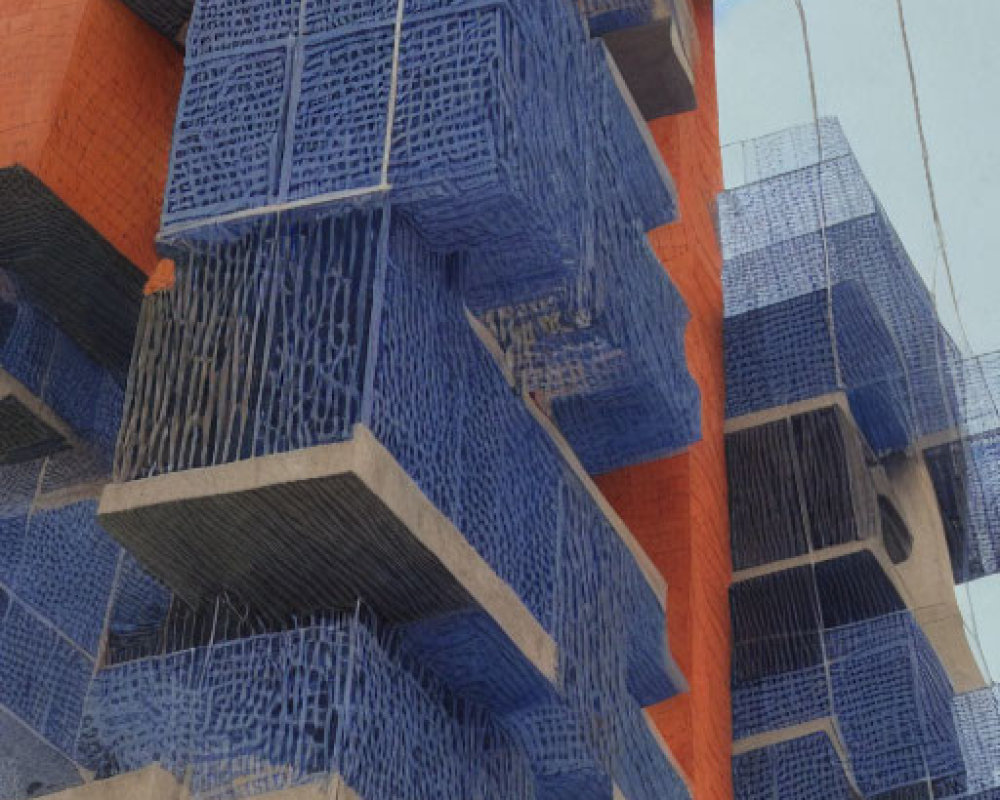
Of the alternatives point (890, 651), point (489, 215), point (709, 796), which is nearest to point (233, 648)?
point (489, 215)

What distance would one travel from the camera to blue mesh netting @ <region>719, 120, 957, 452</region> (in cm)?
1598

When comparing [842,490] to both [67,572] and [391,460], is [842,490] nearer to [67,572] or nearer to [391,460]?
[67,572]

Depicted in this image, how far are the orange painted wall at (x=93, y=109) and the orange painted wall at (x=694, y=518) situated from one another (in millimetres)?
4455

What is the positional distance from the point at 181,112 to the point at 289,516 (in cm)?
238

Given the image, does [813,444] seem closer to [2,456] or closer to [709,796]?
[709,796]

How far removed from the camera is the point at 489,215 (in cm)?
968

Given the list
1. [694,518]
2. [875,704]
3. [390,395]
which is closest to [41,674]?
[390,395]

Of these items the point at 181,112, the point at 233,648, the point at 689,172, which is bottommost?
the point at 233,648

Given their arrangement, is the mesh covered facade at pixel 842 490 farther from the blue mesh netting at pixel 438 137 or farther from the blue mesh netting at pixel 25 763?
the blue mesh netting at pixel 25 763

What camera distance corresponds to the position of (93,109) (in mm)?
11250

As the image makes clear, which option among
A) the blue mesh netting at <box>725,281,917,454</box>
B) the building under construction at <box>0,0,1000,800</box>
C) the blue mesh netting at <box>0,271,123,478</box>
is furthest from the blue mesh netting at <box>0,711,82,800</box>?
the blue mesh netting at <box>725,281,917,454</box>

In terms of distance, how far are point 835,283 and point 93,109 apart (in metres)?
6.93

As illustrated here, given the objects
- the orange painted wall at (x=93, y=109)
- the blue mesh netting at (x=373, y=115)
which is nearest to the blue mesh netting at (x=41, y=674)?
the orange painted wall at (x=93, y=109)

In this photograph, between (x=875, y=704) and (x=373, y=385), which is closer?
(x=373, y=385)
